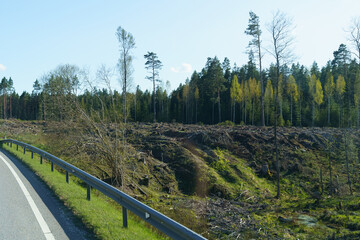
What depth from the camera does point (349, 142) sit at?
18547mm

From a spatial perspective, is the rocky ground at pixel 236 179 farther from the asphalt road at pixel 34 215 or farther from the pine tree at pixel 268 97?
the pine tree at pixel 268 97

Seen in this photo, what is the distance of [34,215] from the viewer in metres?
5.86

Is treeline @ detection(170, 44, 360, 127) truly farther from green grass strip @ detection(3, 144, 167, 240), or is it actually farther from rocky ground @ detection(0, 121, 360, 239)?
green grass strip @ detection(3, 144, 167, 240)

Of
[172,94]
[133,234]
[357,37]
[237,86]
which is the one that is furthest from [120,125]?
[172,94]

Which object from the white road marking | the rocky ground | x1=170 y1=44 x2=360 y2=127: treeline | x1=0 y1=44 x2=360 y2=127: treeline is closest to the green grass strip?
the white road marking

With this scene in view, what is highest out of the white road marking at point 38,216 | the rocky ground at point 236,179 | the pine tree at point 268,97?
the pine tree at point 268,97

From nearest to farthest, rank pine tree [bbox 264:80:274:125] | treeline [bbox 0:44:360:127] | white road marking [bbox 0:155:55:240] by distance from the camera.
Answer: white road marking [bbox 0:155:55:240] → treeline [bbox 0:44:360:127] → pine tree [bbox 264:80:274:125]

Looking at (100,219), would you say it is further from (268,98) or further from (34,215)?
(268,98)

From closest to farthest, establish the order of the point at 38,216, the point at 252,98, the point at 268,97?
the point at 38,216, the point at 268,97, the point at 252,98

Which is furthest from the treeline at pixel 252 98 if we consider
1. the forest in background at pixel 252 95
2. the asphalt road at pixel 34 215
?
the asphalt road at pixel 34 215

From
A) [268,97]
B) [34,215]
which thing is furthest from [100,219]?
[268,97]

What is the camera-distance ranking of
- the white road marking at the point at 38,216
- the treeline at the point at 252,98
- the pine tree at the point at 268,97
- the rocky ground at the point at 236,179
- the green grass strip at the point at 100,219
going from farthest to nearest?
the pine tree at the point at 268,97 < the treeline at the point at 252,98 < the rocky ground at the point at 236,179 < the green grass strip at the point at 100,219 < the white road marking at the point at 38,216

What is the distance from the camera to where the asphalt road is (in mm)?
4879

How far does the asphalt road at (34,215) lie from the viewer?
488 centimetres
